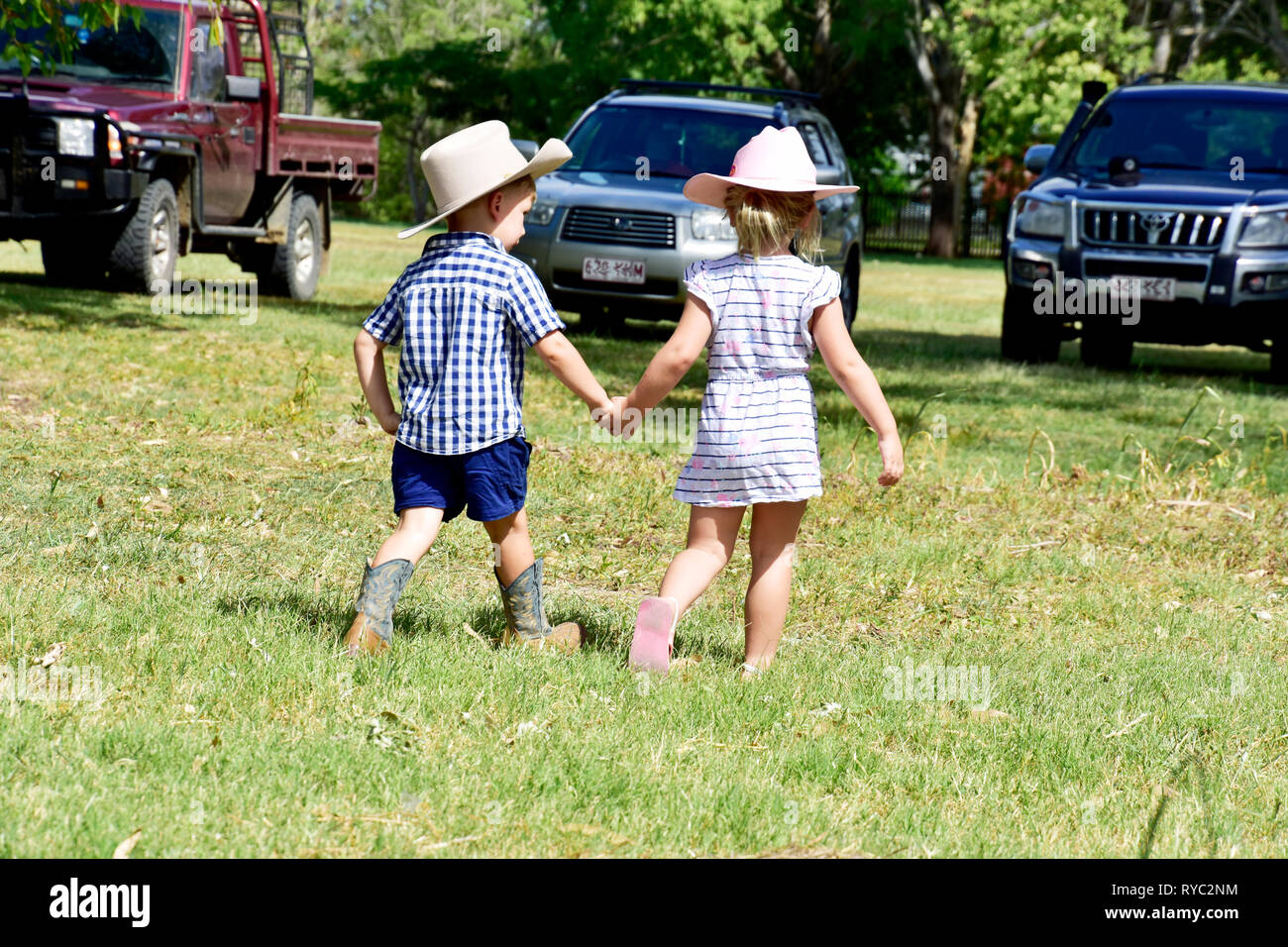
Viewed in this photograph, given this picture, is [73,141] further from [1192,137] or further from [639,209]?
[1192,137]

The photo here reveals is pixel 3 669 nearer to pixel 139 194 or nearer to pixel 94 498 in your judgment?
pixel 94 498

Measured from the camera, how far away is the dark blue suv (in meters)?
11.2

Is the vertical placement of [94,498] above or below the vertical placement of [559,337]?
below

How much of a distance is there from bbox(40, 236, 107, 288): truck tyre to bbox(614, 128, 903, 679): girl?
10.1m

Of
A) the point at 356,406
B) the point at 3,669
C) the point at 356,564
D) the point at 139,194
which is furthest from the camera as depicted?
the point at 139,194

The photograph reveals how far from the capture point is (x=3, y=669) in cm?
405

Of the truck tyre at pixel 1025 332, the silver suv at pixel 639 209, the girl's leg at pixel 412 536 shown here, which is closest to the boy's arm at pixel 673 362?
the girl's leg at pixel 412 536

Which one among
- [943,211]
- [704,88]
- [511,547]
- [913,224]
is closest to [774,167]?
[511,547]

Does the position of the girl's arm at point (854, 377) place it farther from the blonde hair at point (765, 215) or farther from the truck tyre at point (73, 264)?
the truck tyre at point (73, 264)

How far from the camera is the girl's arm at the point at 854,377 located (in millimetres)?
4289

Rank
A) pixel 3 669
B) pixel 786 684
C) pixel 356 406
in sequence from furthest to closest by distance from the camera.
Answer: pixel 356 406 < pixel 786 684 < pixel 3 669
